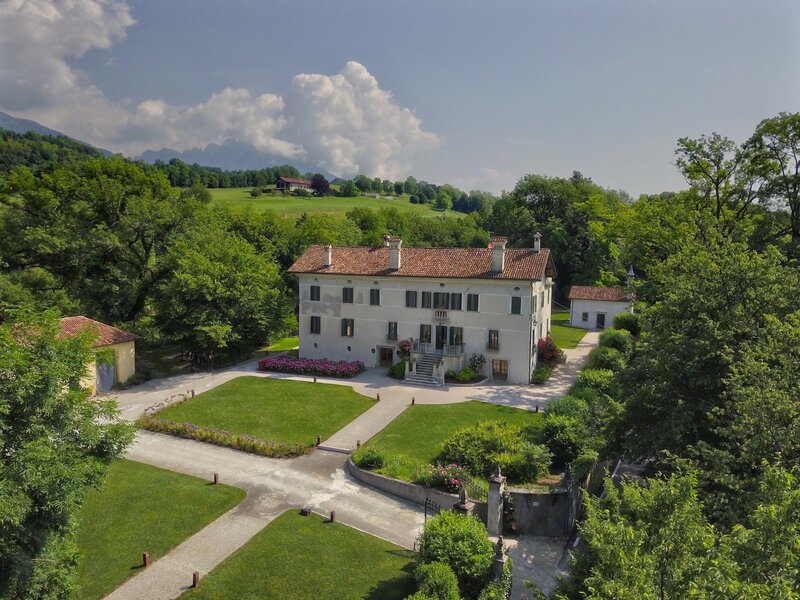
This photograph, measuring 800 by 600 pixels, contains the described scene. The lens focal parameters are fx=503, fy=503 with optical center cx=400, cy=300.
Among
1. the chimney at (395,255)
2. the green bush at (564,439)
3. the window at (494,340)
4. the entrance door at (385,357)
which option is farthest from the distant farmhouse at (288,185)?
the green bush at (564,439)

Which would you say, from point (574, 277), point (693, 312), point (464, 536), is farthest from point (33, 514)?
point (574, 277)

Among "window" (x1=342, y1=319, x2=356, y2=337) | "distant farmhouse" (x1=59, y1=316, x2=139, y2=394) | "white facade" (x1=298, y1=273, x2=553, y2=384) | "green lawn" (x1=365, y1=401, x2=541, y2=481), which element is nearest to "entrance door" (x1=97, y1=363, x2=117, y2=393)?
"distant farmhouse" (x1=59, y1=316, x2=139, y2=394)

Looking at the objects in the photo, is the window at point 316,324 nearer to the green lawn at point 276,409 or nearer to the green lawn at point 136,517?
the green lawn at point 276,409

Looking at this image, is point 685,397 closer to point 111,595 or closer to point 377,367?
point 111,595

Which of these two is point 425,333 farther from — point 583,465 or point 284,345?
point 583,465

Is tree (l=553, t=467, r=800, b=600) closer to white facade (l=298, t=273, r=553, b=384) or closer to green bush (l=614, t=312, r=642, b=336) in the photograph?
white facade (l=298, t=273, r=553, b=384)

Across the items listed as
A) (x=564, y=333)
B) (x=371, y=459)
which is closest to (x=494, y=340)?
(x=371, y=459)
